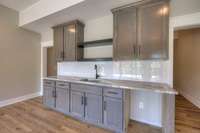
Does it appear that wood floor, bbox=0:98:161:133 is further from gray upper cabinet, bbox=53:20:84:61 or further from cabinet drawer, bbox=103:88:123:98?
gray upper cabinet, bbox=53:20:84:61

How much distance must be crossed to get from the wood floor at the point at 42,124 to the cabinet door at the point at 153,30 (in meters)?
1.54

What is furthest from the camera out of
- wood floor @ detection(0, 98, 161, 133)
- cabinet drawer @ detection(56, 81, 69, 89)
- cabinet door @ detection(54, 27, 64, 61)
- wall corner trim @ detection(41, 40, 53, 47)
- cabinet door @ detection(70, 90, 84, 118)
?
wall corner trim @ detection(41, 40, 53, 47)

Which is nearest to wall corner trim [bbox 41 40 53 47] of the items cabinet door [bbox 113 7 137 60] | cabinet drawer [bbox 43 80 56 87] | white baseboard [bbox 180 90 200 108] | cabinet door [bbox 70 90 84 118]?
cabinet drawer [bbox 43 80 56 87]

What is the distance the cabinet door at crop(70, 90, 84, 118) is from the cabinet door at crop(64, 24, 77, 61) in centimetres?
100

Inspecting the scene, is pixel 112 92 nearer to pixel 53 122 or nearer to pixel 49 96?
pixel 53 122

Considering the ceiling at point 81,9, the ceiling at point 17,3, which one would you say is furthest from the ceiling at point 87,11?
the ceiling at point 17,3

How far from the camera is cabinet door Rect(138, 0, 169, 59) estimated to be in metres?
1.95

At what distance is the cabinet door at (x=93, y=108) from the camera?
219 centimetres

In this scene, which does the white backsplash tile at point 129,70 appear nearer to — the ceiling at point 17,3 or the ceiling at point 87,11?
the ceiling at point 87,11

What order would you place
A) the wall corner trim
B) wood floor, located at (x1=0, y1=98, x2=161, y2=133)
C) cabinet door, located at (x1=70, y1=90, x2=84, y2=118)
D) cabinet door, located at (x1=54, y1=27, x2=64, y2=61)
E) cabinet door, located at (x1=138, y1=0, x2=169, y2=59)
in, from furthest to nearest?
the wall corner trim
cabinet door, located at (x1=54, y1=27, x2=64, y2=61)
cabinet door, located at (x1=70, y1=90, x2=84, y2=118)
wood floor, located at (x1=0, y1=98, x2=161, y2=133)
cabinet door, located at (x1=138, y1=0, x2=169, y2=59)

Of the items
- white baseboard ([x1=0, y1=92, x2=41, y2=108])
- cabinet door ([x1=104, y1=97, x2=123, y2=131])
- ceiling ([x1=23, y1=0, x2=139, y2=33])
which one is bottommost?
white baseboard ([x1=0, y1=92, x2=41, y2=108])

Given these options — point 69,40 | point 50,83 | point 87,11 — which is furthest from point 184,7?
point 50,83

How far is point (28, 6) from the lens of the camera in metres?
3.20

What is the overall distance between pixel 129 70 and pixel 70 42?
1773 millimetres
